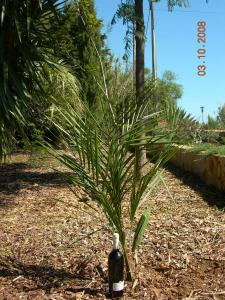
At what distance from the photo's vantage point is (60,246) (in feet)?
11.2

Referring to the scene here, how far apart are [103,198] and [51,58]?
2875 mm

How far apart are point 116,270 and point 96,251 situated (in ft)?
2.67

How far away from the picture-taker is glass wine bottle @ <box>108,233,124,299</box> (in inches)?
95.7


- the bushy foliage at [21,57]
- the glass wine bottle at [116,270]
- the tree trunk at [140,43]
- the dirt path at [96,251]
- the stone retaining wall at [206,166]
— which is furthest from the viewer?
the tree trunk at [140,43]

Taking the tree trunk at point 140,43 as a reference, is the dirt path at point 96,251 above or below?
below

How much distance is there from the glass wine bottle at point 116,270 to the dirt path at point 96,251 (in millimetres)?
101

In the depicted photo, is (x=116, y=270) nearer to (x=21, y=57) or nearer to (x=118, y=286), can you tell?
(x=118, y=286)

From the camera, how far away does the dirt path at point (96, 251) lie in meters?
2.65

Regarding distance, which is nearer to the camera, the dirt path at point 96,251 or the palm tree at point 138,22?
the dirt path at point 96,251

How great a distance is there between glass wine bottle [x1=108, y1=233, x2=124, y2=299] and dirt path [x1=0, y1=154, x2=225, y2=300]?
0.10m

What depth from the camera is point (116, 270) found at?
243 cm

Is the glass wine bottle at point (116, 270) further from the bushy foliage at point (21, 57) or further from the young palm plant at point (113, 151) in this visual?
the bushy foliage at point (21, 57)

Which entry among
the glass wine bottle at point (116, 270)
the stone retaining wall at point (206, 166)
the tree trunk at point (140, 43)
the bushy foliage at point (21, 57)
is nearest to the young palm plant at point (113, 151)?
the glass wine bottle at point (116, 270)

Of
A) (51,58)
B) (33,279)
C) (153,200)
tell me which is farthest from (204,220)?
(51,58)
